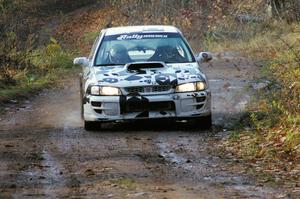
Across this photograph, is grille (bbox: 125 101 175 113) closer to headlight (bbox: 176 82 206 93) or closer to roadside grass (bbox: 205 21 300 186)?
headlight (bbox: 176 82 206 93)

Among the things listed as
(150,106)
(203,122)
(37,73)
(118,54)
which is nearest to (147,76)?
(150,106)

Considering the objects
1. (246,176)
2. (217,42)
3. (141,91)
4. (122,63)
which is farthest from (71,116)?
(217,42)

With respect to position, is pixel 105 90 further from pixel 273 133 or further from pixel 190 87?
pixel 273 133

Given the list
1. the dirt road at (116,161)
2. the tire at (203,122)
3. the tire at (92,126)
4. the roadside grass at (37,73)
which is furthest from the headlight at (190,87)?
the roadside grass at (37,73)

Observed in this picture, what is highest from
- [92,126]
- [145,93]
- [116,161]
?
[145,93]

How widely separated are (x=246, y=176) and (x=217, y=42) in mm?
21447

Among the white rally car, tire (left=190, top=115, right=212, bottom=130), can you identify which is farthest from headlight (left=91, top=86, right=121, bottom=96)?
tire (left=190, top=115, right=212, bottom=130)

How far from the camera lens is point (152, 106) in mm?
11305

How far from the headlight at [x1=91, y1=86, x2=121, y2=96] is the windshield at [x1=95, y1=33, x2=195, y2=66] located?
38.6 inches

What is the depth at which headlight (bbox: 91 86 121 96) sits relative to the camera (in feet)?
37.1

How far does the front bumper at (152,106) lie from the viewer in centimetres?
1127

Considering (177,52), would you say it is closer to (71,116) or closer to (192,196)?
(71,116)

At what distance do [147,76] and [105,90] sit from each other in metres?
0.67

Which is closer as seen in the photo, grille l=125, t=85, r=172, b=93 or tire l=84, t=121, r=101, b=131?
grille l=125, t=85, r=172, b=93
